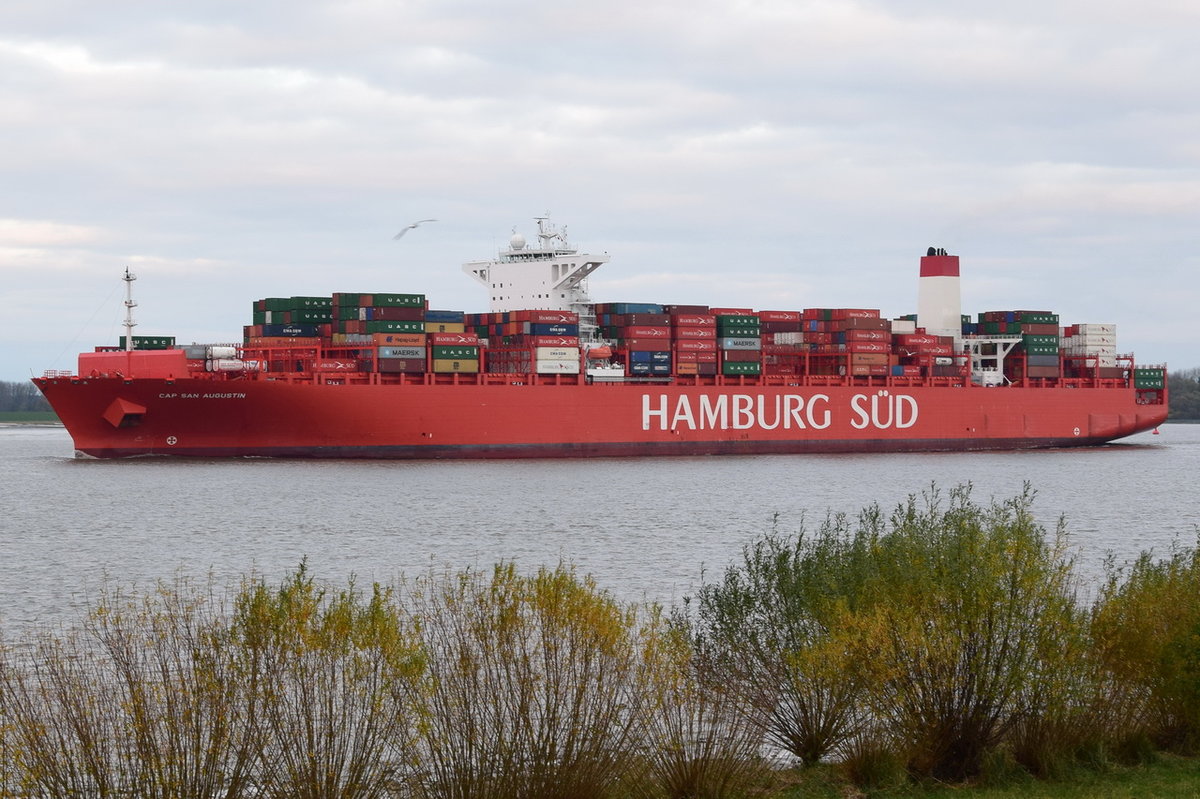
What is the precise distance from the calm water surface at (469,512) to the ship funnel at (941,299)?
13.3 meters

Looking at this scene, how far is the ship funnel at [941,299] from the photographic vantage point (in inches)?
2494

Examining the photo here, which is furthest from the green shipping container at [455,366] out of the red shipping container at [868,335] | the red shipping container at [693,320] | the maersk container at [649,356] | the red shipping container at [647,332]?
the red shipping container at [868,335]

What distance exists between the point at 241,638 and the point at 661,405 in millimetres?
41611

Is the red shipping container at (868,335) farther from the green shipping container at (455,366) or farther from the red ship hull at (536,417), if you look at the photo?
the green shipping container at (455,366)

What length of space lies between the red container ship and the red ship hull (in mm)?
64

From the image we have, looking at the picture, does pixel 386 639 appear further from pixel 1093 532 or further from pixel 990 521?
pixel 1093 532

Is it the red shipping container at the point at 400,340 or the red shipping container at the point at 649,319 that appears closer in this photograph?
the red shipping container at the point at 400,340

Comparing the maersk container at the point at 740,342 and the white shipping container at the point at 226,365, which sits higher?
the maersk container at the point at 740,342

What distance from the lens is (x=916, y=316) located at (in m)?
65.4

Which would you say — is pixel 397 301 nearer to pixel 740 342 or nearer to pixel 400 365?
pixel 400 365

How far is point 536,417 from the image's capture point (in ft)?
156

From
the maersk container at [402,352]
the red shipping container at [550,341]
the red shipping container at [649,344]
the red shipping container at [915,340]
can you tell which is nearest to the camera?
the maersk container at [402,352]

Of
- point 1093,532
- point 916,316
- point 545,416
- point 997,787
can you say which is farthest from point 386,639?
point 916,316

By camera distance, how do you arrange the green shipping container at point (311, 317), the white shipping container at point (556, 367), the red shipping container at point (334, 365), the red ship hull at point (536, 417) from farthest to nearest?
the white shipping container at point (556, 367), the green shipping container at point (311, 317), the red shipping container at point (334, 365), the red ship hull at point (536, 417)
